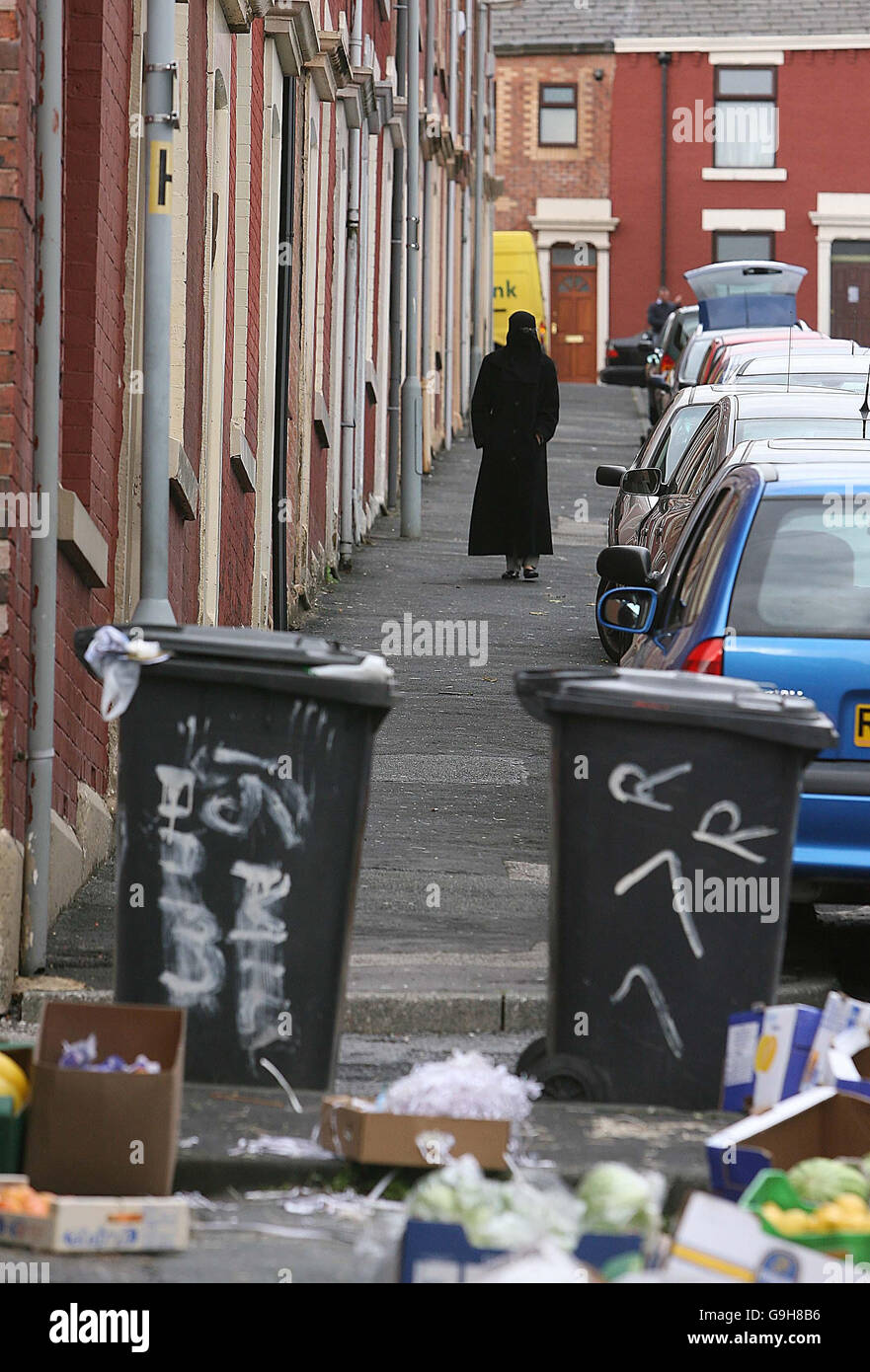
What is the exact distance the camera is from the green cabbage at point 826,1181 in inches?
174

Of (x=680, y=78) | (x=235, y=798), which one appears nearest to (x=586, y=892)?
(x=235, y=798)

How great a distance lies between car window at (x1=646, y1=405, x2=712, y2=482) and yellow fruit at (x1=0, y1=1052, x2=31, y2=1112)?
9568 millimetres

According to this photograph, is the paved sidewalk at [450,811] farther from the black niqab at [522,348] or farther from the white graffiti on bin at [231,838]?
the black niqab at [522,348]

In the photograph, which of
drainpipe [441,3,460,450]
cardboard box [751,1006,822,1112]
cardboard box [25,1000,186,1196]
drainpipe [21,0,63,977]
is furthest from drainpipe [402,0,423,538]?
cardboard box [25,1000,186,1196]

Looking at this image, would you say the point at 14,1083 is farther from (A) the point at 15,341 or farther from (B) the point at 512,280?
(B) the point at 512,280

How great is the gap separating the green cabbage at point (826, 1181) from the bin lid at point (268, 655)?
1.60m

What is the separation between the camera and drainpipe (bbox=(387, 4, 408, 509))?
70.8 feet

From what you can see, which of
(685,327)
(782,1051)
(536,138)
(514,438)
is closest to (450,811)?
(782,1051)

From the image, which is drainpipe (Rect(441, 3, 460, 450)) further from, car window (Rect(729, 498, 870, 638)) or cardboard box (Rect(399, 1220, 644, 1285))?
cardboard box (Rect(399, 1220, 644, 1285))

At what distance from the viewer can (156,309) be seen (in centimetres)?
784

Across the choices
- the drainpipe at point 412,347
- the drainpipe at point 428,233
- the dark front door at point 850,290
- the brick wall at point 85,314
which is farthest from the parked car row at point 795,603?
the dark front door at point 850,290

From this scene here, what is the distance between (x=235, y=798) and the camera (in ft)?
18.0

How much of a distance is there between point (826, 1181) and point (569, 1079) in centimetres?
132

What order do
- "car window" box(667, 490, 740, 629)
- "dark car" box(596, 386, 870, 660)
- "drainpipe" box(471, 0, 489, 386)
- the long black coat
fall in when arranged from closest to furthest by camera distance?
"car window" box(667, 490, 740, 629) < "dark car" box(596, 386, 870, 660) < the long black coat < "drainpipe" box(471, 0, 489, 386)
